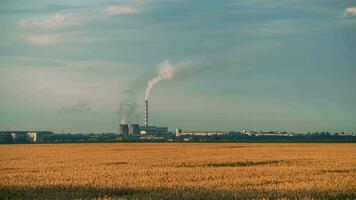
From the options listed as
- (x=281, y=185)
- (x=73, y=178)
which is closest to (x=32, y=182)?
(x=73, y=178)

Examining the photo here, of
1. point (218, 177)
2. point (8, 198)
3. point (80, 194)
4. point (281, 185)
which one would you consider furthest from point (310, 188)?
point (8, 198)

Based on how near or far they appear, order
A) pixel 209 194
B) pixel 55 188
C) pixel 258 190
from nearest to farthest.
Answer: pixel 209 194 < pixel 258 190 < pixel 55 188

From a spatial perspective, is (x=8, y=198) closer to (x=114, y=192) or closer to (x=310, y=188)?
(x=114, y=192)

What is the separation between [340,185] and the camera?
1862cm

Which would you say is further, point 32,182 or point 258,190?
point 32,182

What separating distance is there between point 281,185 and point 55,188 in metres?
7.26

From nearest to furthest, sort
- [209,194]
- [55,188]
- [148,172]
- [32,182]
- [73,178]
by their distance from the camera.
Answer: [209,194] → [55,188] → [32,182] → [73,178] → [148,172]

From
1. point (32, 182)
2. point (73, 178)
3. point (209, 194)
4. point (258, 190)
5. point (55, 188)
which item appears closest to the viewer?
point (209, 194)

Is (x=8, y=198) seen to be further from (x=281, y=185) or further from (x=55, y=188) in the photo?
(x=281, y=185)

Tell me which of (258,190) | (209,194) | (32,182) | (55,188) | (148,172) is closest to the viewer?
(209,194)

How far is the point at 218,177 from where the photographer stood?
72.6 feet

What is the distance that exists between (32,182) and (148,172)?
6458mm

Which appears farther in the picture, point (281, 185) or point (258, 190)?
point (281, 185)

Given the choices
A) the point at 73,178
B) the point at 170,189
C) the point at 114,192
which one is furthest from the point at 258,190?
the point at 73,178
